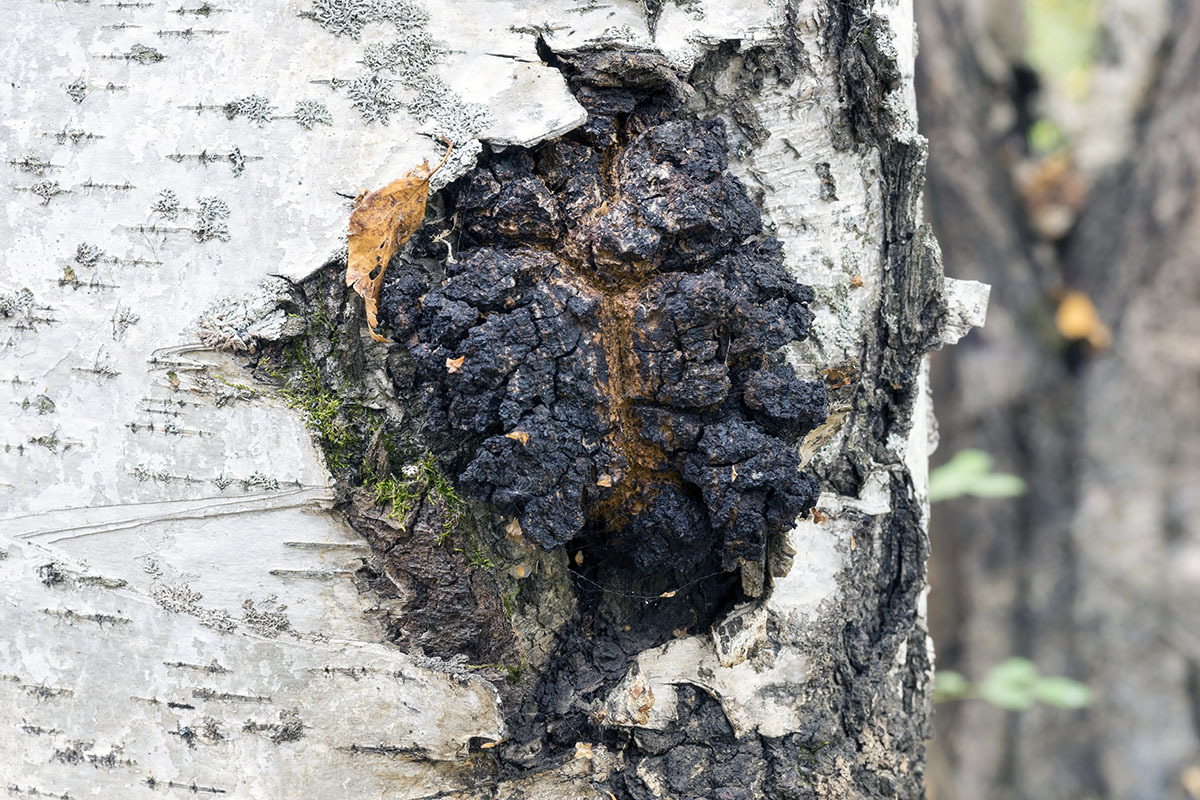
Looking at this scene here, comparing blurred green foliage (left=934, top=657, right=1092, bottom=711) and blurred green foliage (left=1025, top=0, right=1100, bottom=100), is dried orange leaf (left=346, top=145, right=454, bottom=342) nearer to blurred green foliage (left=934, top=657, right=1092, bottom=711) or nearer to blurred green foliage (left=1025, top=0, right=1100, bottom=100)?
blurred green foliage (left=934, top=657, right=1092, bottom=711)

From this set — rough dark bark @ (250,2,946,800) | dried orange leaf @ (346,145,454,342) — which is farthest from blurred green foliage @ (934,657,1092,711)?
dried orange leaf @ (346,145,454,342)

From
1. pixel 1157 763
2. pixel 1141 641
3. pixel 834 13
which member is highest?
pixel 834 13

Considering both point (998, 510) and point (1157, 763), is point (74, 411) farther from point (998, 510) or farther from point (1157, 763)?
point (1157, 763)

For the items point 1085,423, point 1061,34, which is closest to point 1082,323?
point 1085,423

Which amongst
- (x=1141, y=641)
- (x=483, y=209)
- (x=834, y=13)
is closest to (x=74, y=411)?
(x=483, y=209)

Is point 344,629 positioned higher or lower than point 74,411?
lower

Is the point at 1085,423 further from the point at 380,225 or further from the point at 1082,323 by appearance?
the point at 380,225

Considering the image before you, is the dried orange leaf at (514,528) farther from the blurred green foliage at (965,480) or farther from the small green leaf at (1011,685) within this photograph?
the small green leaf at (1011,685)

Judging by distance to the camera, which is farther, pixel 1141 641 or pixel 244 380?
pixel 1141 641
